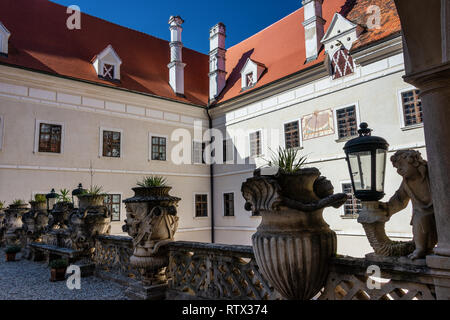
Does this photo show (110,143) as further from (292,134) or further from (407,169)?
(407,169)

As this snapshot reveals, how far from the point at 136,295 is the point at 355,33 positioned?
12.5m

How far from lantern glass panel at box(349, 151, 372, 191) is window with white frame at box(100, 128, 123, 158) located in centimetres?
1430

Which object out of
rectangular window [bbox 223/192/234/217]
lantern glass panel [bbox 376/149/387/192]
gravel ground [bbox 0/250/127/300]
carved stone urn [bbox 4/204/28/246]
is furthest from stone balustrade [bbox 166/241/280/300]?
rectangular window [bbox 223/192/234/217]

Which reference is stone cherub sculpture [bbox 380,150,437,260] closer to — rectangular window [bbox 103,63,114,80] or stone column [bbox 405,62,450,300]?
stone column [bbox 405,62,450,300]

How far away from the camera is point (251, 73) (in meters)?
18.1

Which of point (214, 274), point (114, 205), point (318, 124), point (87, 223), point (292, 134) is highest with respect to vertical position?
point (318, 124)

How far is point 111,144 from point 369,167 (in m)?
14.7

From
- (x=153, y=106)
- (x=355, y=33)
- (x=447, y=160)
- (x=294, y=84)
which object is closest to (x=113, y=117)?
(x=153, y=106)

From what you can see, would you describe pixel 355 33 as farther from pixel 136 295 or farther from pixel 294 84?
pixel 136 295

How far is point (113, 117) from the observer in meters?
16.1

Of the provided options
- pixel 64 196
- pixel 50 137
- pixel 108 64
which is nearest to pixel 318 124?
pixel 64 196

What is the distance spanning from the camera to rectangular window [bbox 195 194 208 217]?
18.7 metres

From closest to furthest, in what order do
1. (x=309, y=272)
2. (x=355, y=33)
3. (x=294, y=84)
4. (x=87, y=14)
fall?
1. (x=309, y=272)
2. (x=355, y=33)
3. (x=294, y=84)
4. (x=87, y=14)

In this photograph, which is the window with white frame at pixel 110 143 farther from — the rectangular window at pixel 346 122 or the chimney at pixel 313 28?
the rectangular window at pixel 346 122
